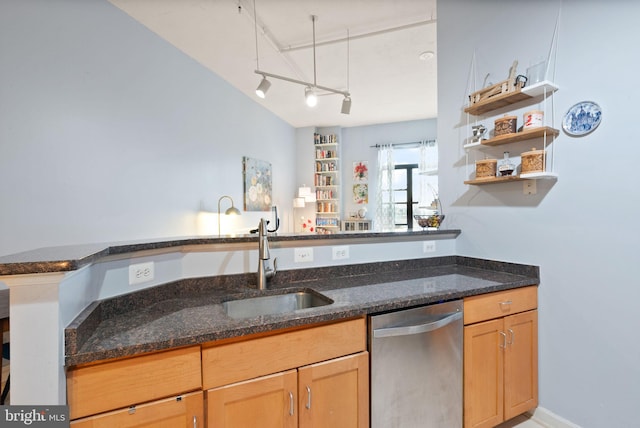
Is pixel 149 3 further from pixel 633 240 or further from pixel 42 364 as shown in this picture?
pixel 633 240

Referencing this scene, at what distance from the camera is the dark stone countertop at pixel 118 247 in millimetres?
830

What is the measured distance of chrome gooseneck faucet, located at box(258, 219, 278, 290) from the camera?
154cm

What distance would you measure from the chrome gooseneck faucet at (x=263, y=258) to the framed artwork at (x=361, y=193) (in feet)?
15.8

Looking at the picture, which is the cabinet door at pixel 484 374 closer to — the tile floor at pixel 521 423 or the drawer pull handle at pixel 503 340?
the drawer pull handle at pixel 503 340

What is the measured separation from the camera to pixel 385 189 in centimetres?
610

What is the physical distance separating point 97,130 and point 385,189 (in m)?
4.95

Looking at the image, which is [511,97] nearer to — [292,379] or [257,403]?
[292,379]

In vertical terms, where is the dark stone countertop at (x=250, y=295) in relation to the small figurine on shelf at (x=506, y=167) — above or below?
below

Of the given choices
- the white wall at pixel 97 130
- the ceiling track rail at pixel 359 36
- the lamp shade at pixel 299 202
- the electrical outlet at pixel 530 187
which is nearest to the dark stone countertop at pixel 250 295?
the electrical outlet at pixel 530 187

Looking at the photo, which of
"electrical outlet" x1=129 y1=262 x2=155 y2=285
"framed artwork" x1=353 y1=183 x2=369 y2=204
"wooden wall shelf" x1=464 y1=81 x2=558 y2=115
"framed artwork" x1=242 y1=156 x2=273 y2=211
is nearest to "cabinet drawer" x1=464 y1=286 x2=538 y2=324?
"wooden wall shelf" x1=464 y1=81 x2=558 y2=115

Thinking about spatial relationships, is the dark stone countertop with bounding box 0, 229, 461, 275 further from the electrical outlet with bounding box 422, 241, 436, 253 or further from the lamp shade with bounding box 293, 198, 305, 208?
the lamp shade with bounding box 293, 198, 305, 208

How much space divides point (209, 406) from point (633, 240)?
6.89ft

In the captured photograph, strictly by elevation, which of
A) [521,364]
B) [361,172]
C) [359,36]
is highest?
[359,36]

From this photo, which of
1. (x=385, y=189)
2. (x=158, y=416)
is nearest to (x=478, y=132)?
(x=158, y=416)
